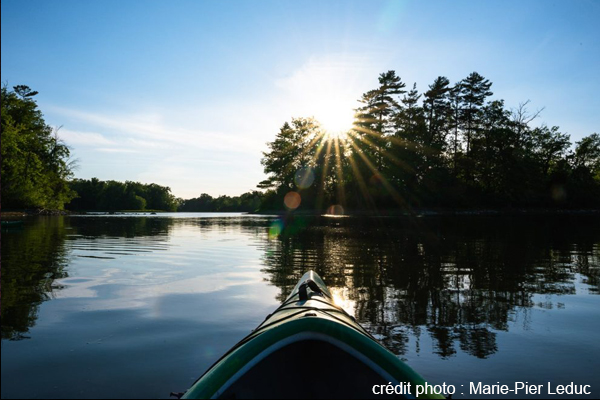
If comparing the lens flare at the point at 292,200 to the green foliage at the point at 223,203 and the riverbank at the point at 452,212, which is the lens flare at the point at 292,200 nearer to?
the riverbank at the point at 452,212

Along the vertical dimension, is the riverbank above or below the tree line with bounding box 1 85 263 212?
below

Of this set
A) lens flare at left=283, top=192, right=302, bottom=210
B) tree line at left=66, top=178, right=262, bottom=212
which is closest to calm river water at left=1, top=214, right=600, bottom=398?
lens flare at left=283, top=192, right=302, bottom=210

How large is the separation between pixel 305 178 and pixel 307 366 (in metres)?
61.9

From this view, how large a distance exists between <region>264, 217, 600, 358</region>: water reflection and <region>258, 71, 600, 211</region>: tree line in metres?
37.6

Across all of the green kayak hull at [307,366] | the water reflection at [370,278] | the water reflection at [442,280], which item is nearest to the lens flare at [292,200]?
the water reflection at [442,280]

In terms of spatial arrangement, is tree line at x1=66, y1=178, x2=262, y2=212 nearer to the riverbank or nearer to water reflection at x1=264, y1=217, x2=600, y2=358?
the riverbank

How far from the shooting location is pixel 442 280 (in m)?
9.77

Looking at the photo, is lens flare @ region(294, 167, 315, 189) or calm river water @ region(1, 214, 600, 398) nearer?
calm river water @ region(1, 214, 600, 398)

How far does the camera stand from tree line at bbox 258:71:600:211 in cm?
5497

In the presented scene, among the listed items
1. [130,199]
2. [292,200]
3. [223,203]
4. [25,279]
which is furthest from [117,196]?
[25,279]

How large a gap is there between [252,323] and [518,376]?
3.88m

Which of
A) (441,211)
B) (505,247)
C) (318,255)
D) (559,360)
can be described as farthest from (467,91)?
(559,360)

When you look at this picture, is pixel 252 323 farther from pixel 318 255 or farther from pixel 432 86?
pixel 432 86

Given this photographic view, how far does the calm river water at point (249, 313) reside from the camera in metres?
4.32
